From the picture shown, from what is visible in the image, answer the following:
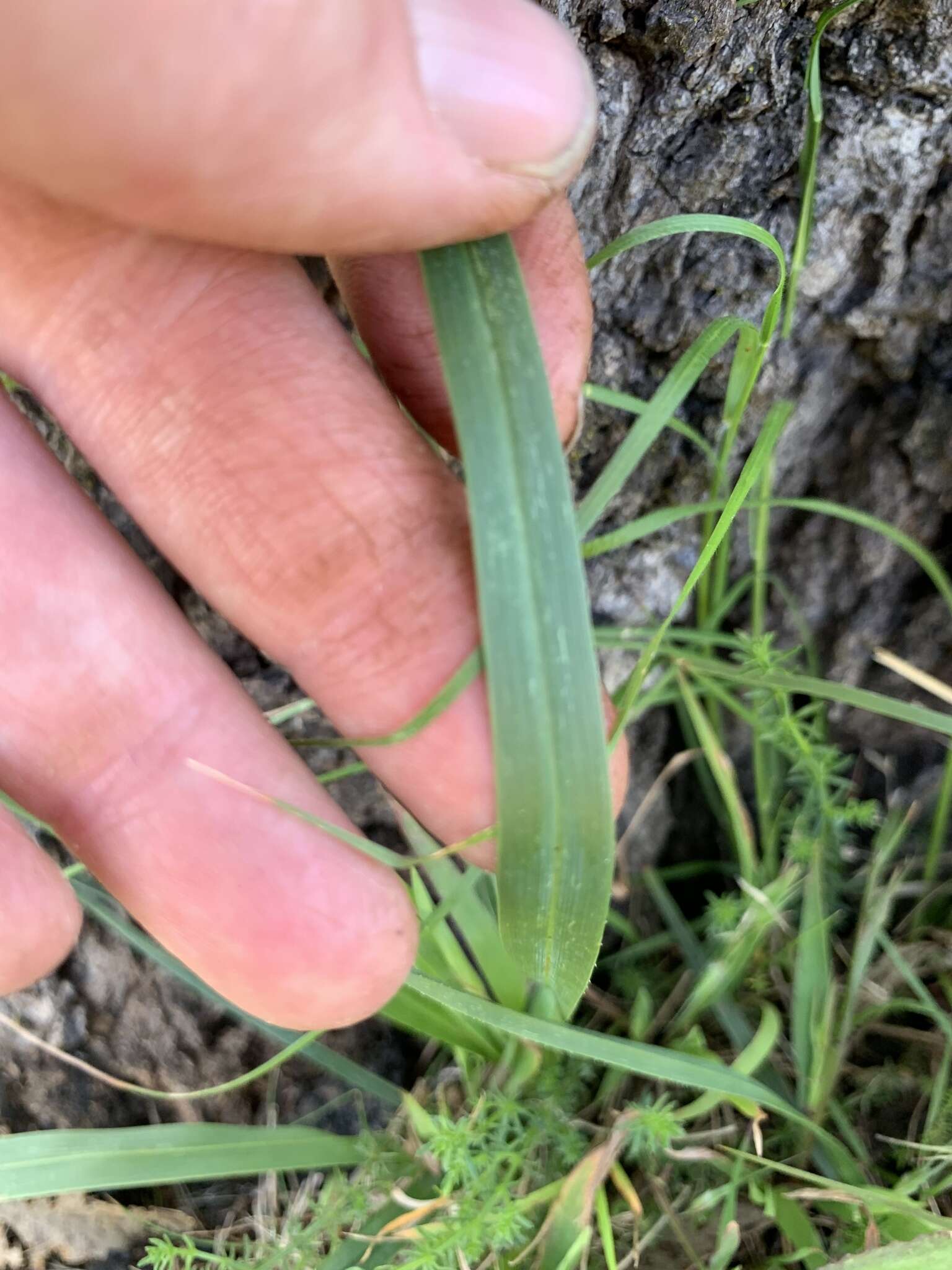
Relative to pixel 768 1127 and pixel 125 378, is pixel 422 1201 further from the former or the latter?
pixel 125 378

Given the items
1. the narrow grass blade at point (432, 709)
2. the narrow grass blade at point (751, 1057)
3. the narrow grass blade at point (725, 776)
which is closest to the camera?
the narrow grass blade at point (432, 709)

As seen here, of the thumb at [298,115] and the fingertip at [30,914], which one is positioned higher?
the thumb at [298,115]

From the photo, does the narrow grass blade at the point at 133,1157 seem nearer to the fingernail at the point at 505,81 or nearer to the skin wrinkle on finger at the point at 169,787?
the skin wrinkle on finger at the point at 169,787

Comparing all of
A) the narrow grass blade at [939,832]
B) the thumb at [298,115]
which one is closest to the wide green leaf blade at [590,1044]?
the narrow grass blade at [939,832]

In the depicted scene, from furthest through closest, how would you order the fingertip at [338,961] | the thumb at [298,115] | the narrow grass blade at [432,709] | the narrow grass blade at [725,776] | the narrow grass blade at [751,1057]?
the narrow grass blade at [725,776] < the narrow grass blade at [751,1057] < the fingertip at [338,961] < the narrow grass blade at [432,709] < the thumb at [298,115]

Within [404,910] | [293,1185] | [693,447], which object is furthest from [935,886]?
[293,1185]

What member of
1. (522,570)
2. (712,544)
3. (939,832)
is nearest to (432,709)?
(522,570)
